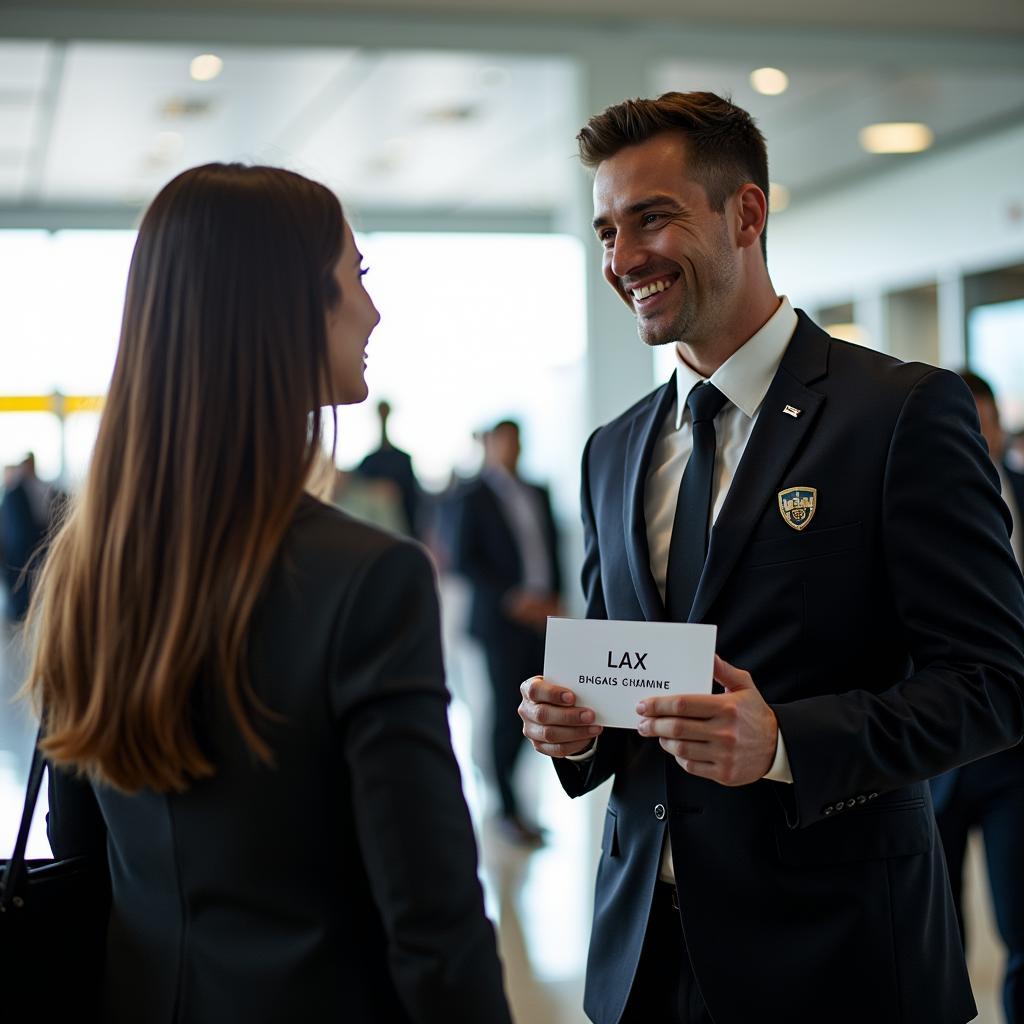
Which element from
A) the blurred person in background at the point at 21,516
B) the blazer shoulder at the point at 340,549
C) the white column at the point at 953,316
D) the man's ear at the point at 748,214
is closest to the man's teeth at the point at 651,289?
the man's ear at the point at 748,214

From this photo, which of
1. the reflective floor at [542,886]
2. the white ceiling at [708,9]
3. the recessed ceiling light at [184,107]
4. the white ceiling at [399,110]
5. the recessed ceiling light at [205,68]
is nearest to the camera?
the reflective floor at [542,886]

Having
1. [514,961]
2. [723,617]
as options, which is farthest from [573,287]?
[723,617]

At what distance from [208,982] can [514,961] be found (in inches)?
113

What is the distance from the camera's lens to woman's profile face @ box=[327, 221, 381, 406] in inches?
51.2

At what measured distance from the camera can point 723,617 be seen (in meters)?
1.63

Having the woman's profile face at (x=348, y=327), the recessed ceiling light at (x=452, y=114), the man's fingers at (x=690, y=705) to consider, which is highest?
the recessed ceiling light at (x=452, y=114)

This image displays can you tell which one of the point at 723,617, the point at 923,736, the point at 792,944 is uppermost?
the point at 723,617

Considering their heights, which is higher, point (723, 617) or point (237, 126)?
point (237, 126)

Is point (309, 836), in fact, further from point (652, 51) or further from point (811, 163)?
point (811, 163)

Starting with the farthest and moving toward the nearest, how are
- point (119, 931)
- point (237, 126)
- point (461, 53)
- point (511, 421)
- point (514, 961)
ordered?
point (237, 126)
point (511, 421)
point (461, 53)
point (514, 961)
point (119, 931)

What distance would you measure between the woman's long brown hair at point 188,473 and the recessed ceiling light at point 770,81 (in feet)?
20.0

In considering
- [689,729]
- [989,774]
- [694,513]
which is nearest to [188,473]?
[689,729]

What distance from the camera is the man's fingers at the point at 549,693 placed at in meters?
1.56

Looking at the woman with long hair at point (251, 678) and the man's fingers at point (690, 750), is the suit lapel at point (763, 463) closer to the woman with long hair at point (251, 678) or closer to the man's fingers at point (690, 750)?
the man's fingers at point (690, 750)
